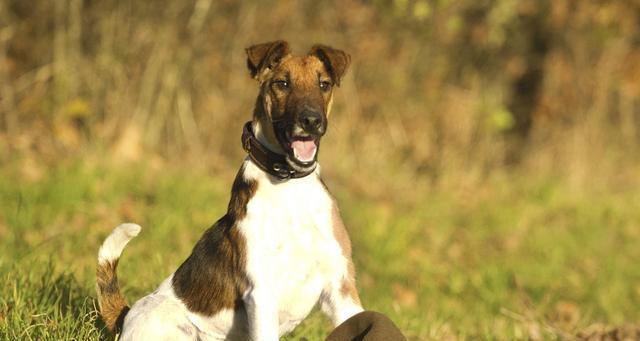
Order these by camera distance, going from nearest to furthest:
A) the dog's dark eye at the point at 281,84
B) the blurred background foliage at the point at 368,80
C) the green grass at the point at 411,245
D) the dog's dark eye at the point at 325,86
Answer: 1. the dog's dark eye at the point at 281,84
2. the dog's dark eye at the point at 325,86
3. the green grass at the point at 411,245
4. the blurred background foliage at the point at 368,80

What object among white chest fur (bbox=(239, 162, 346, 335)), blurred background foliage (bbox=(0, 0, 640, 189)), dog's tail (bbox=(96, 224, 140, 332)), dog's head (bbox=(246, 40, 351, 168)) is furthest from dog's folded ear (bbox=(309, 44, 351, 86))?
blurred background foliage (bbox=(0, 0, 640, 189))

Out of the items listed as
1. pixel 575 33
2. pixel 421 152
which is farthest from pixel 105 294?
pixel 575 33

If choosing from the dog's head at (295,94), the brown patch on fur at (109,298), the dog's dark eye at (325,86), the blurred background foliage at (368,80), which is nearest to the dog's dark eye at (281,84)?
the dog's head at (295,94)

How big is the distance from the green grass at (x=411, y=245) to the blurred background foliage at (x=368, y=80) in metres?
1.31

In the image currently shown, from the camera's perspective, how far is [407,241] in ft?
33.9

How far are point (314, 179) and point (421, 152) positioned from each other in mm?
9998

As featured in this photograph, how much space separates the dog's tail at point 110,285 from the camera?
187 inches

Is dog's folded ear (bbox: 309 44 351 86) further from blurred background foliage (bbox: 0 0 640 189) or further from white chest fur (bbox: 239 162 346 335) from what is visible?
blurred background foliage (bbox: 0 0 640 189)

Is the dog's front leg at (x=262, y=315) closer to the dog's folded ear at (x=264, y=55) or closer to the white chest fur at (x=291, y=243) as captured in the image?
the white chest fur at (x=291, y=243)

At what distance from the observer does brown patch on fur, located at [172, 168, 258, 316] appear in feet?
14.2

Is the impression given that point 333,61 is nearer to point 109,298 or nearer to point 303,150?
point 303,150

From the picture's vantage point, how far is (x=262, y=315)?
4199 millimetres

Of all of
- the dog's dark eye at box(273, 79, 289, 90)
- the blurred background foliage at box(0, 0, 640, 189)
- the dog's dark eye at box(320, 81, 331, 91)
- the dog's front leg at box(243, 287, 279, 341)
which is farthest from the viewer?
the blurred background foliage at box(0, 0, 640, 189)

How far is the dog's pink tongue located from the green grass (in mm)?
1427
